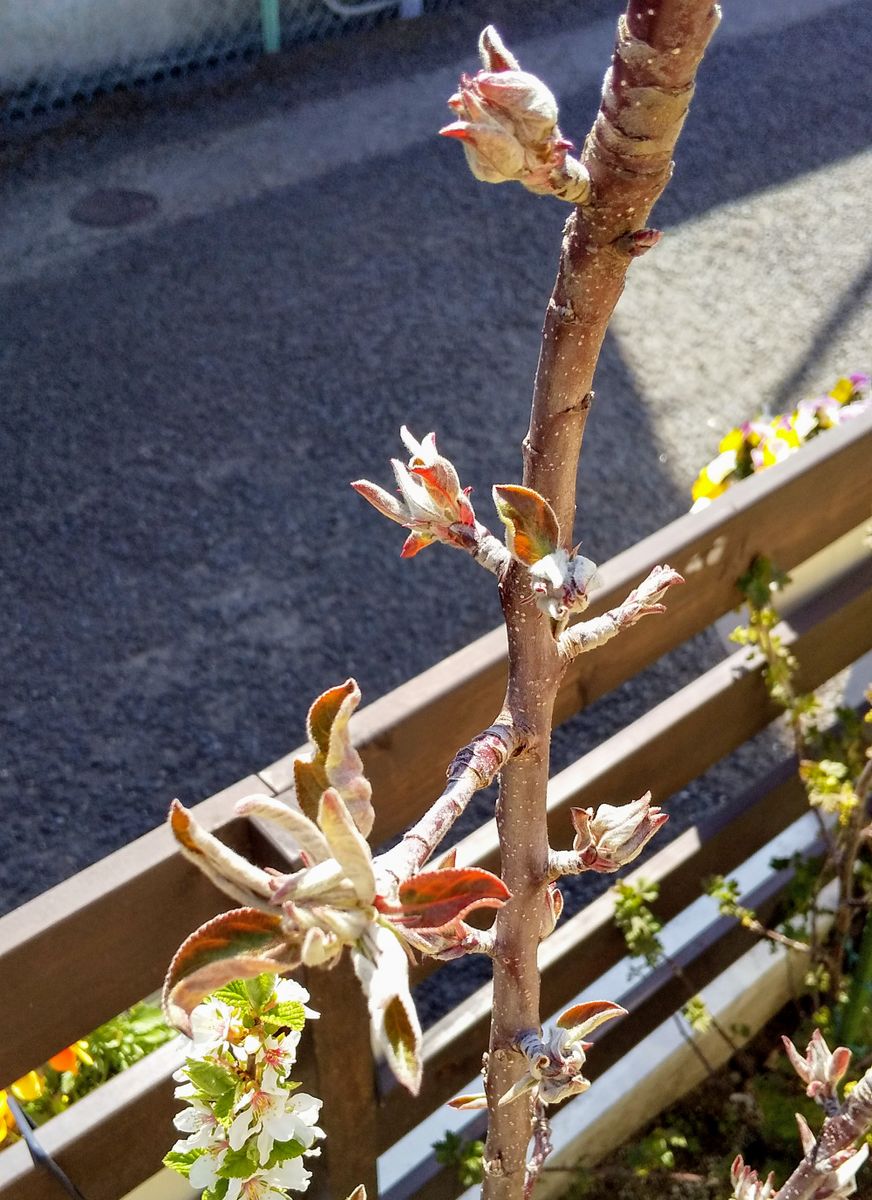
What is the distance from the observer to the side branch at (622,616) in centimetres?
45

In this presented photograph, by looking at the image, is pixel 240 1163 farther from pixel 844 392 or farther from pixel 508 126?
pixel 844 392

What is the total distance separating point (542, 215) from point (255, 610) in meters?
2.09

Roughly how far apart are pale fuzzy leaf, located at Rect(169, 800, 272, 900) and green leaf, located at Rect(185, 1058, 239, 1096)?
0.22 meters

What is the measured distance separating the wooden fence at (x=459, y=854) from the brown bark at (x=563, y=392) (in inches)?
13.4

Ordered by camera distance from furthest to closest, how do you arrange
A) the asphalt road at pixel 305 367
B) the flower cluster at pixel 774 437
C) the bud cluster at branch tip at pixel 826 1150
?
the asphalt road at pixel 305 367
the flower cluster at pixel 774 437
the bud cluster at branch tip at pixel 826 1150

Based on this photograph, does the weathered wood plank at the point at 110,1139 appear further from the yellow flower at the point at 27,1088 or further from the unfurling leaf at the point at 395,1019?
the unfurling leaf at the point at 395,1019

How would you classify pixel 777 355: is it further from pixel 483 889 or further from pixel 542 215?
pixel 483 889

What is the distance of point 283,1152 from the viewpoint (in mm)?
518

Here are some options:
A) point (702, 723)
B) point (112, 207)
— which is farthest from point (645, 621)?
point (112, 207)

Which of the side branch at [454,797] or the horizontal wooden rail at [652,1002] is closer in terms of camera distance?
the side branch at [454,797]

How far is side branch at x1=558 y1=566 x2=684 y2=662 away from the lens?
1.46 feet

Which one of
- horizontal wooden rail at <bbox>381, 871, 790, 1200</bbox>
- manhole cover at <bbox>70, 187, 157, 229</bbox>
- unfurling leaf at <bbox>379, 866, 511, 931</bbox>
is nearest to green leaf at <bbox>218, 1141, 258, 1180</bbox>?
unfurling leaf at <bbox>379, 866, 511, 931</bbox>

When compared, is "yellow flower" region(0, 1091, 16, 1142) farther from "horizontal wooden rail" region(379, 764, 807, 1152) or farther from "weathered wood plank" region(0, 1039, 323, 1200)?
"horizontal wooden rail" region(379, 764, 807, 1152)

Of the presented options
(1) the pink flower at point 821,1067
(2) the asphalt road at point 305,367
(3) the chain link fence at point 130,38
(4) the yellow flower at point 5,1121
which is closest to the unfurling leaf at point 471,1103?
(1) the pink flower at point 821,1067
